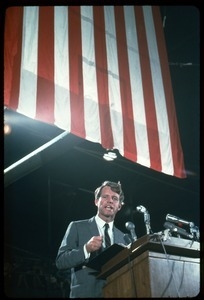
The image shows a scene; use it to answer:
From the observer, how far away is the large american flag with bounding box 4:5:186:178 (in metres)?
3.44

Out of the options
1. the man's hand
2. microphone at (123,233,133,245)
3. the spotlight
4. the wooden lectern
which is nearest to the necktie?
microphone at (123,233,133,245)

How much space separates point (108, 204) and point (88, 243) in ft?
3.17

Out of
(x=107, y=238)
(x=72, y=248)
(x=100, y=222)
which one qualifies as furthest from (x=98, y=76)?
(x=72, y=248)

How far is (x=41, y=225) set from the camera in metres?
9.99

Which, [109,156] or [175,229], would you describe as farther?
[109,156]

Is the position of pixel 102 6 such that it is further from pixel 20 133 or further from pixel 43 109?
pixel 20 133

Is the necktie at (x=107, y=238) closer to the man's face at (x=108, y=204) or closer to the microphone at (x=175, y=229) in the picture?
the man's face at (x=108, y=204)

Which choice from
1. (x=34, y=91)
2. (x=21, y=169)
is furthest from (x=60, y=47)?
(x=21, y=169)

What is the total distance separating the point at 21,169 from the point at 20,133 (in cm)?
590

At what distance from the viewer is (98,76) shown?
3975 millimetres

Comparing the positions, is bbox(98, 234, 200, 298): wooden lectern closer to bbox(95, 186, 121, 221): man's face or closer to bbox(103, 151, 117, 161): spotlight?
bbox(95, 186, 121, 221): man's face

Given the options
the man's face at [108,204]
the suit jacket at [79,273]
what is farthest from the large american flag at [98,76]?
the suit jacket at [79,273]

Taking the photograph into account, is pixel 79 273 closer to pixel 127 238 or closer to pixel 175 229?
pixel 127 238

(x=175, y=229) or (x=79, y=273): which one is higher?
(x=175, y=229)
